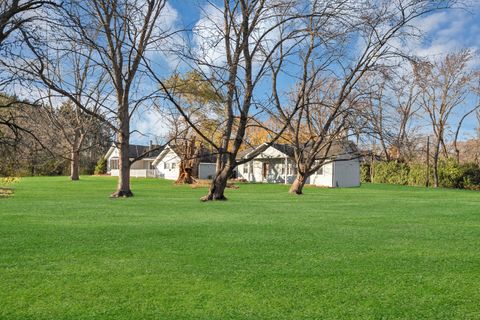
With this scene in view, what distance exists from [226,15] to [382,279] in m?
13.3

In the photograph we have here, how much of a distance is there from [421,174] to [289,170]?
38.8ft

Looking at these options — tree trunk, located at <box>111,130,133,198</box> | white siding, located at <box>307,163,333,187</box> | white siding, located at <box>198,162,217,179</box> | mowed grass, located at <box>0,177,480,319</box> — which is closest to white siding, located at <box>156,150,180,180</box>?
white siding, located at <box>198,162,217,179</box>

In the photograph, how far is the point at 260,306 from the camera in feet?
12.3

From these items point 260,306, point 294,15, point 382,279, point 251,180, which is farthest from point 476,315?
point 251,180

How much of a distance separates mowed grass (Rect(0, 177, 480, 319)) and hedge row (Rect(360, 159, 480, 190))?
29.3m

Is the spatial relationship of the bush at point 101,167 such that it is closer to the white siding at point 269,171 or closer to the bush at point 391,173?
the white siding at point 269,171

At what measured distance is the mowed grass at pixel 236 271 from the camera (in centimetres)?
370

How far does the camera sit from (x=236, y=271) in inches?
194

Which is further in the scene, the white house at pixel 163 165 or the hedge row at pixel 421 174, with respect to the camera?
the white house at pixel 163 165

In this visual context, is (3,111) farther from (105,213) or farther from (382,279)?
(382,279)

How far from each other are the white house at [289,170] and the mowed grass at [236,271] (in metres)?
25.2

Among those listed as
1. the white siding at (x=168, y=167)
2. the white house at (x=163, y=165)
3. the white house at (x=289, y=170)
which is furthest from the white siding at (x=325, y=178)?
the white siding at (x=168, y=167)

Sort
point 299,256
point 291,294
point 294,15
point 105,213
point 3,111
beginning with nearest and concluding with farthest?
point 291,294
point 299,256
point 105,213
point 3,111
point 294,15

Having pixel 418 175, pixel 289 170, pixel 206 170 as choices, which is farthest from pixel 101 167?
pixel 418 175
